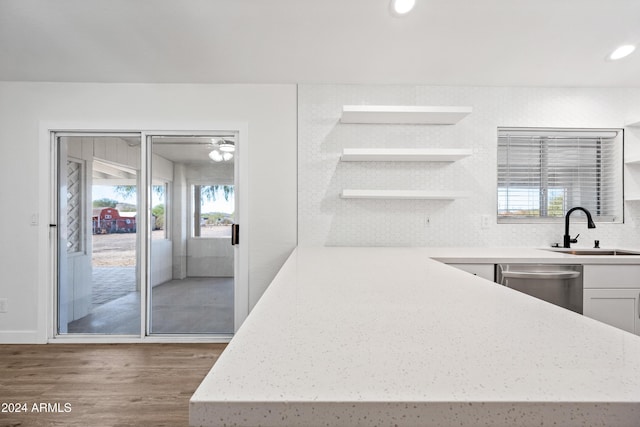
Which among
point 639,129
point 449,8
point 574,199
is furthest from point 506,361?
point 639,129

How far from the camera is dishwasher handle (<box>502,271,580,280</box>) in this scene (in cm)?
222

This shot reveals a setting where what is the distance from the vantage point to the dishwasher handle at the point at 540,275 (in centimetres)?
222

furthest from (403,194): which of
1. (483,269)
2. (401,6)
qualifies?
(401,6)

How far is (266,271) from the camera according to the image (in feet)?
9.50

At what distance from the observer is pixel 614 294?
227 cm

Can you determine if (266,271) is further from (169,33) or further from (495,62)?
(495,62)

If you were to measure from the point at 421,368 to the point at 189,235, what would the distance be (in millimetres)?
2815

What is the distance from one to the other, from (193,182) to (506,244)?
8.88 feet

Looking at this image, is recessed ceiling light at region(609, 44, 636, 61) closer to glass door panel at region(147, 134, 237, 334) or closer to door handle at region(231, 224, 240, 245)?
glass door panel at region(147, 134, 237, 334)

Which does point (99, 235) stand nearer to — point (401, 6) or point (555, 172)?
point (401, 6)

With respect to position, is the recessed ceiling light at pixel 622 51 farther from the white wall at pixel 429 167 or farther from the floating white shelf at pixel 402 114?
the floating white shelf at pixel 402 114

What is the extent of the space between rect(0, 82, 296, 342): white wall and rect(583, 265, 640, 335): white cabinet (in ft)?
6.87

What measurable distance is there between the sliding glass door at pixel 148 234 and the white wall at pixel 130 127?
17 centimetres

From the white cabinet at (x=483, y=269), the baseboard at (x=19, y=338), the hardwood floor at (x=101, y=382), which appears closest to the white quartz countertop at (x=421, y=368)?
the white cabinet at (x=483, y=269)
